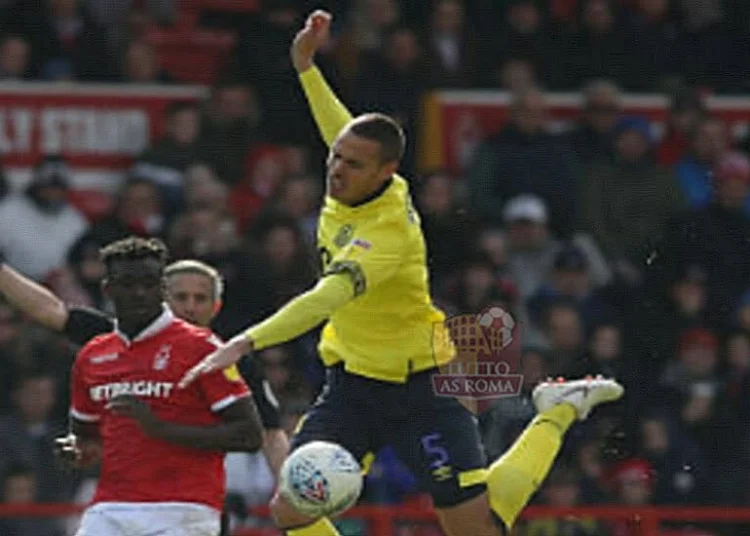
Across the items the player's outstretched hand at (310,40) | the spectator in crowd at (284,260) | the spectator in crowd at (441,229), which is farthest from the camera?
the spectator in crowd at (441,229)

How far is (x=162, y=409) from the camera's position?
10328 mm

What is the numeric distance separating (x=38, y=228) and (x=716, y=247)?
154 inches

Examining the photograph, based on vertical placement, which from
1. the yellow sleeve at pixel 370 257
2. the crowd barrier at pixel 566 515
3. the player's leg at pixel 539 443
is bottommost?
the crowd barrier at pixel 566 515

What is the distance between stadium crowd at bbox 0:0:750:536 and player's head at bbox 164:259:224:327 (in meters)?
1.99

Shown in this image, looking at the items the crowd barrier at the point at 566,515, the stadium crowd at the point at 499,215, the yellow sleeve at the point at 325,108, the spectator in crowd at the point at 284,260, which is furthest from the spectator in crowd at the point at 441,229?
the yellow sleeve at the point at 325,108

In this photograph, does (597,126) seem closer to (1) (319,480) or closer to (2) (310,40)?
(2) (310,40)

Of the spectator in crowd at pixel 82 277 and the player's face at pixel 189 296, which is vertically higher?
the player's face at pixel 189 296

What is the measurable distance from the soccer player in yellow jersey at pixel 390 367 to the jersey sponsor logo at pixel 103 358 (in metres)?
0.98

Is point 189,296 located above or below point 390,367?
above

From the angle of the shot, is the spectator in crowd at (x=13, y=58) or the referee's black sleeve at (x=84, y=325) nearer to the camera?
the referee's black sleeve at (x=84, y=325)

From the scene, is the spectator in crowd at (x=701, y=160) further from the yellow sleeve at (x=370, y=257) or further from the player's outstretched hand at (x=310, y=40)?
the yellow sleeve at (x=370, y=257)

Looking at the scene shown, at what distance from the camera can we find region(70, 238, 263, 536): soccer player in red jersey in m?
10.3

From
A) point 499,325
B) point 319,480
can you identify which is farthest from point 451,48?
point 319,480

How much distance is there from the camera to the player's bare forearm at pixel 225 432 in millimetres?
10203
